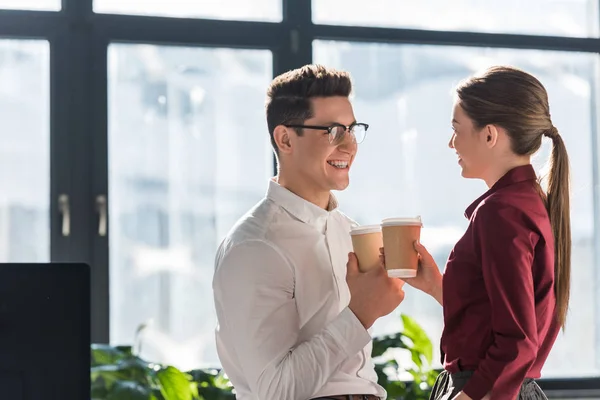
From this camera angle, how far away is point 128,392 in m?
3.32

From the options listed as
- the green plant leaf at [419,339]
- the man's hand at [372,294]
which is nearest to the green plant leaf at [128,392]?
the green plant leaf at [419,339]

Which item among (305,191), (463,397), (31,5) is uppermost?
(31,5)

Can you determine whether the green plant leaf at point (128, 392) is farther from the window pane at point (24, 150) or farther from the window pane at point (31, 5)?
the window pane at point (31, 5)

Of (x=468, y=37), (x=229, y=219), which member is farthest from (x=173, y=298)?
(x=468, y=37)

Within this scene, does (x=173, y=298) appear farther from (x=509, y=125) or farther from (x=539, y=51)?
(x=509, y=125)

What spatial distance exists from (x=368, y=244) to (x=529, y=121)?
38 centimetres

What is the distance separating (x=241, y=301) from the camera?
190cm

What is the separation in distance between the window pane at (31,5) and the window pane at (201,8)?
16cm

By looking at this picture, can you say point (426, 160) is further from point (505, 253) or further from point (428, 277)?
point (505, 253)

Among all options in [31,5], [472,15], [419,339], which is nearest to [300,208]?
[419,339]

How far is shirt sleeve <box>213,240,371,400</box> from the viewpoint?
5.98 ft

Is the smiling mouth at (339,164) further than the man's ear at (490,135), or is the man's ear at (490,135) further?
the smiling mouth at (339,164)

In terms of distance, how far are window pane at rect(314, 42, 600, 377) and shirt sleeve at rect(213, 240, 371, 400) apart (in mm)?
2006

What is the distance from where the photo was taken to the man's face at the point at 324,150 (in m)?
2.03
